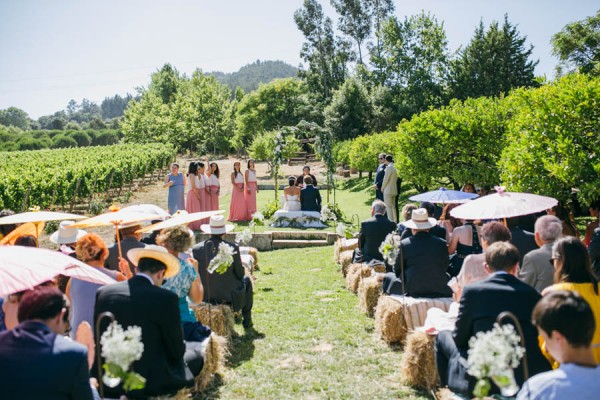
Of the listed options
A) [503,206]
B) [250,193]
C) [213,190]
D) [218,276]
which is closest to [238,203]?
[250,193]

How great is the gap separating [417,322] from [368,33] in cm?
6243

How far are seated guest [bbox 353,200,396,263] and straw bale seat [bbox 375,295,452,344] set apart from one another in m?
2.16

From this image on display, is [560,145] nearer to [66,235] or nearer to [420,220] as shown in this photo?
[420,220]

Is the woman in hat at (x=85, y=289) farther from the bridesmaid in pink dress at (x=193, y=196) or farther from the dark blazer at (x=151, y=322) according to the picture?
the bridesmaid in pink dress at (x=193, y=196)

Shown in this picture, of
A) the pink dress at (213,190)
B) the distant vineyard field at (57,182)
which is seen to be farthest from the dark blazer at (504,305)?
the distant vineyard field at (57,182)

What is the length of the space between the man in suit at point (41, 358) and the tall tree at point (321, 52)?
204 feet

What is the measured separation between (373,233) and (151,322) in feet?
18.8

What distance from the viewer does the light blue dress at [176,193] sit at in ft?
56.4

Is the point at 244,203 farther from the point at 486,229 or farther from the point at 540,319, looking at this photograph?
the point at 540,319

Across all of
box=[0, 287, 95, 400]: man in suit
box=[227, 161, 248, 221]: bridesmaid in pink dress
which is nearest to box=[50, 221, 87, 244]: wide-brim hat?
box=[0, 287, 95, 400]: man in suit

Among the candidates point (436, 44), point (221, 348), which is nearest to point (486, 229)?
point (221, 348)

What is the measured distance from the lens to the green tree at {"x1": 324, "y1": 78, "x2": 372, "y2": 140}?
55.2m

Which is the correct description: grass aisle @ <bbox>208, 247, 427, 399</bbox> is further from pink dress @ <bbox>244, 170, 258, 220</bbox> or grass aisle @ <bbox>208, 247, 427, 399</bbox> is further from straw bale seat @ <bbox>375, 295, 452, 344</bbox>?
pink dress @ <bbox>244, 170, 258, 220</bbox>

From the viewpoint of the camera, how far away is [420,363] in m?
5.91
